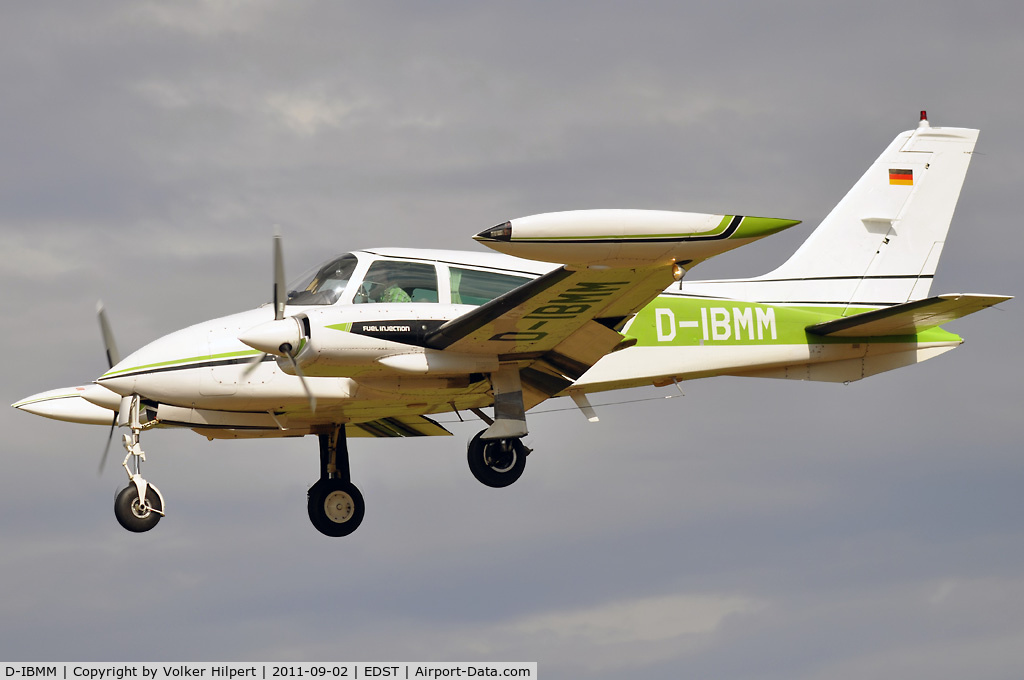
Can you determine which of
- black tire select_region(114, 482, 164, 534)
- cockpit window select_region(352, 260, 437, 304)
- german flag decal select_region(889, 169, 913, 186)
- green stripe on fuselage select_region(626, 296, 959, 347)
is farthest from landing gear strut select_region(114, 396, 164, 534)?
german flag decal select_region(889, 169, 913, 186)

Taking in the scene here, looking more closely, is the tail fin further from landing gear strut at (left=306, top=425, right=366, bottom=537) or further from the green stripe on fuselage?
landing gear strut at (left=306, top=425, right=366, bottom=537)

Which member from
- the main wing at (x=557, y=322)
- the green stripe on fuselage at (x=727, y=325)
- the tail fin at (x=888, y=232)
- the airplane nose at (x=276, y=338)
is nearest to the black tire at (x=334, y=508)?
the main wing at (x=557, y=322)

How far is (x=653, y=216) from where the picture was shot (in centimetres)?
1452

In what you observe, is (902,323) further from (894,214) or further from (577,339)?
(577,339)

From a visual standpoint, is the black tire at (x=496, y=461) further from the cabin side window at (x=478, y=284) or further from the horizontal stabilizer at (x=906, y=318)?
the horizontal stabilizer at (x=906, y=318)

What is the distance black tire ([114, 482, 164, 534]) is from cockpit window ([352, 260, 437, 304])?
410cm

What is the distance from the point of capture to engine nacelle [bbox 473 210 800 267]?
14.1m

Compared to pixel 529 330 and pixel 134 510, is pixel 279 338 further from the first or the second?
pixel 134 510

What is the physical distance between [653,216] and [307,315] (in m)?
5.13

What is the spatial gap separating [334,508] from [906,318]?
367 inches

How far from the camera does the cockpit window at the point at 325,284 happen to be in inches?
731

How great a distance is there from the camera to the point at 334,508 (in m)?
21.2

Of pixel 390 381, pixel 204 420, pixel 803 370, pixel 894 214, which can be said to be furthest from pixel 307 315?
pixel 894 214

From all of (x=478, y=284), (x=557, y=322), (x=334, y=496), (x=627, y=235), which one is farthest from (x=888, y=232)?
(x=334, y=496)
